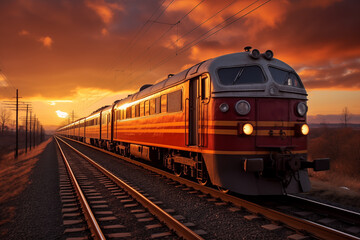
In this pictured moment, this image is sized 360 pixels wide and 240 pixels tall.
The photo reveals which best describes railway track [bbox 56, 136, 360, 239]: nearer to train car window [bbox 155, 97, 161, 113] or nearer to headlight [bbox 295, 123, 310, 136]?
headlight [bbox 295, 123, 310, 136]

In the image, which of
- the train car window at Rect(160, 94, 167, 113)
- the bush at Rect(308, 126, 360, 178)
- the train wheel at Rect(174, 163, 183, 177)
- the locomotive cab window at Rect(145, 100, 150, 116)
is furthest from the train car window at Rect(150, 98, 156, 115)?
the bush at Rect(308, 126, 360, 178)

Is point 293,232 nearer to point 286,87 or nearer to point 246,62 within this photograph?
point 286,87

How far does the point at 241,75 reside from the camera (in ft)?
23.9

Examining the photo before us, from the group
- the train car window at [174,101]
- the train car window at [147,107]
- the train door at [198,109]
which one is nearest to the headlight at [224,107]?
the train door at [198,109]

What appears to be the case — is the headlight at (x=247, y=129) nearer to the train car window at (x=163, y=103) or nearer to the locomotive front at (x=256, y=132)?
the locomotive front at (x=256, y=132)

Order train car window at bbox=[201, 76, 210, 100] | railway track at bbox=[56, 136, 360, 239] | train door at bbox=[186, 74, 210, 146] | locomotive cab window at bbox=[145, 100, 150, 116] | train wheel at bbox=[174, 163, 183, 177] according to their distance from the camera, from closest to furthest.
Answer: railway track at bbox=[56, 136, 360, 239]
train car window at bbox=[201, 76, 210, 100]
train door at bbox=[186, 74, 210, 146]
train wheel at bbox=[174, 163, 183, 177]
locomotive cab window at bbox=[145, 100, 150, 116]

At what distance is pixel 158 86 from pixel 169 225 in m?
6.81

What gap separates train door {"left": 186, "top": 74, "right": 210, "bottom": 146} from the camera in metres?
7.50

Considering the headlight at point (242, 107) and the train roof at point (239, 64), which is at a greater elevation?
the train roof at point (239, 64)

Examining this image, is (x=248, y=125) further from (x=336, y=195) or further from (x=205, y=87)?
(x=336, y=195)

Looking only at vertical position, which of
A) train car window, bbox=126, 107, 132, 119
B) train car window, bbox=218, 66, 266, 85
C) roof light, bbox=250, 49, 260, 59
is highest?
roof light, bbox=250, 49, 260, 59

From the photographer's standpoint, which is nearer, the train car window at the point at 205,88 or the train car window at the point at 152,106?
the train car window at the point at 205,88

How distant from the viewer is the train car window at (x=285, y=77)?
7455 millimetres

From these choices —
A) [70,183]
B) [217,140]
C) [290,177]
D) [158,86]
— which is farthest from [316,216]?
[70,183]
